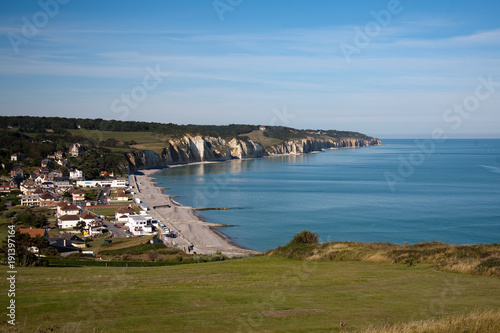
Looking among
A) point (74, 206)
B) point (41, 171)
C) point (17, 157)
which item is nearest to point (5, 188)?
point (41, 171)

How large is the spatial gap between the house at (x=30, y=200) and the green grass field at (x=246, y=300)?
3881cm

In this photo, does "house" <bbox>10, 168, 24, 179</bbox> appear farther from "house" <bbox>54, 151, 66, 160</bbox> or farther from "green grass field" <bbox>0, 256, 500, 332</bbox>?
"green grass field" <bbox>0, 256, 500, 332</bbox>

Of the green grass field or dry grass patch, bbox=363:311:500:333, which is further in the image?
the green grass field

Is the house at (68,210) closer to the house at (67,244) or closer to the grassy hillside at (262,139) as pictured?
the house at (67,244)

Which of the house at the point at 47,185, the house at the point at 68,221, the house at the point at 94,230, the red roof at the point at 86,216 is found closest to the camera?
the house at the point at 94,230

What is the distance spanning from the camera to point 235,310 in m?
7.99

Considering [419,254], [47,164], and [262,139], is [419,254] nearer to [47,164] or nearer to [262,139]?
[47,164]

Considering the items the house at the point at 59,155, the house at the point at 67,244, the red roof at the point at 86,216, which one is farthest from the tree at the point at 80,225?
the house at the point at 59,155

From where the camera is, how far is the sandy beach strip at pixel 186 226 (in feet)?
102

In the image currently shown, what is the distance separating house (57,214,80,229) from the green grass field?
25.3m

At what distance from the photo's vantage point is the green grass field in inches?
276

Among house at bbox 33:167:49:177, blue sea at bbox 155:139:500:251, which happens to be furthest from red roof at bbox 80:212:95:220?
house at bbox 33:167:49:177

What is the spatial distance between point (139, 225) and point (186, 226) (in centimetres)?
491

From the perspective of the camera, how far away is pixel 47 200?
4891 centimetres
